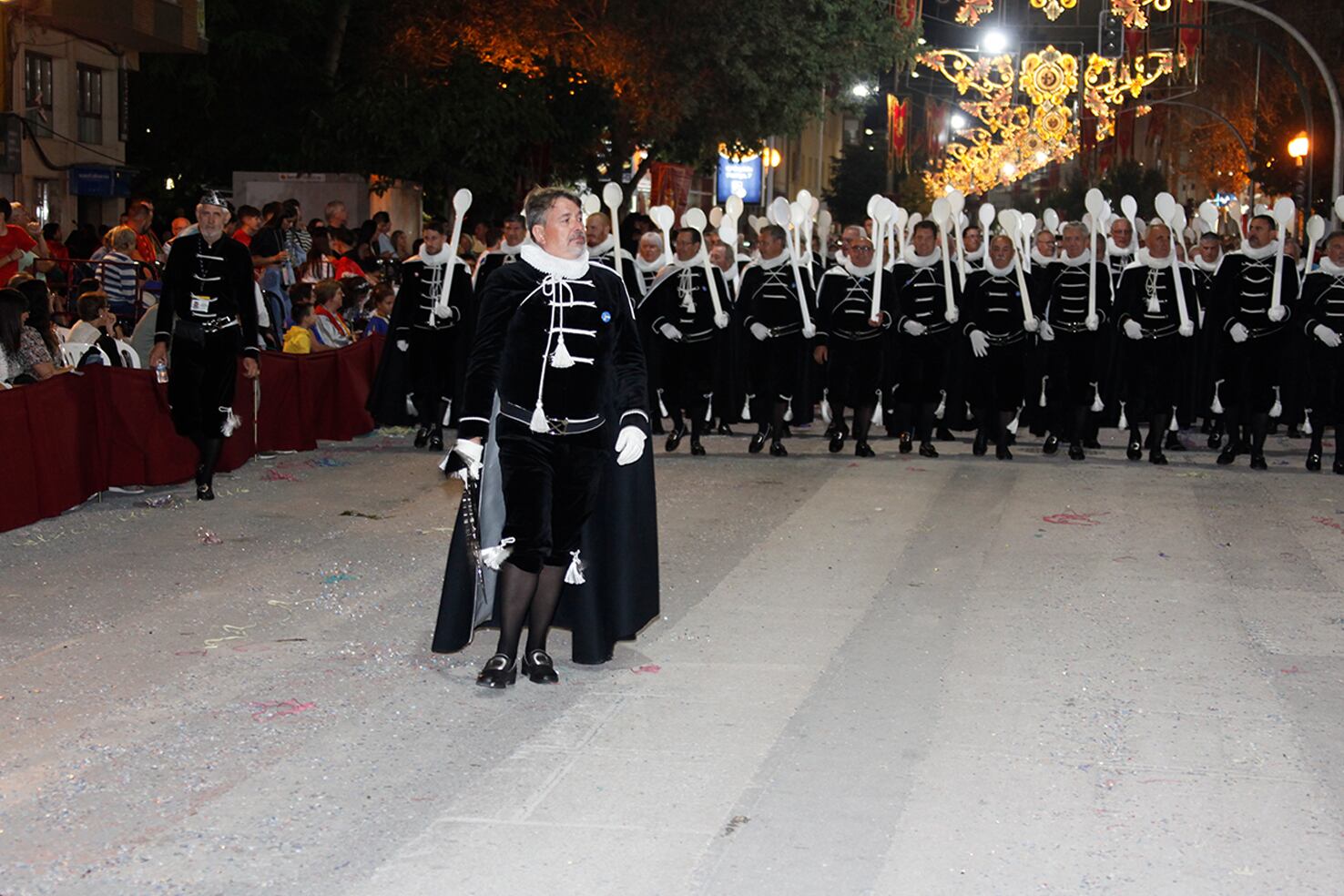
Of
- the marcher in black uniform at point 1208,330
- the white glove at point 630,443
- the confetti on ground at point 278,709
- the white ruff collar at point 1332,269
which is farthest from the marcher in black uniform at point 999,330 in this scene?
the confetti on ground at point 278,709

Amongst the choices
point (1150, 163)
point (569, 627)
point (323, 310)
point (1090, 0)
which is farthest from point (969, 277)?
point (1150, 163)

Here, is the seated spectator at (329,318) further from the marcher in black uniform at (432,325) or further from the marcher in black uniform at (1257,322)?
the marcher in black uniform at (1257,322)

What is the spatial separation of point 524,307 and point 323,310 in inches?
413

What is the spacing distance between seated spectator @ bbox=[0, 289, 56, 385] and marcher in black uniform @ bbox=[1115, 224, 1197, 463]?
8.89 metres

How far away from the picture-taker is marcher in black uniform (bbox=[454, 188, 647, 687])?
24.9ft

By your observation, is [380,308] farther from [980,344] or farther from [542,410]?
[542,410]

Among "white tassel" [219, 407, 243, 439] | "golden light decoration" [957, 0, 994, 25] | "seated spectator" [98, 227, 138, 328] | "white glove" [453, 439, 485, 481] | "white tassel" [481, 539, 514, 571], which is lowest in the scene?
"white tassel" [481, 539, 514, 571]

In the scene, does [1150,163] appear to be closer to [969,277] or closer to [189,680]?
[969,277]

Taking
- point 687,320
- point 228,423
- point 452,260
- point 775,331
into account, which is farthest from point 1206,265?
point 228,423

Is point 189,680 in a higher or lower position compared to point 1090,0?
lower

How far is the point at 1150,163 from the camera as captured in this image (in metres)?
98.4

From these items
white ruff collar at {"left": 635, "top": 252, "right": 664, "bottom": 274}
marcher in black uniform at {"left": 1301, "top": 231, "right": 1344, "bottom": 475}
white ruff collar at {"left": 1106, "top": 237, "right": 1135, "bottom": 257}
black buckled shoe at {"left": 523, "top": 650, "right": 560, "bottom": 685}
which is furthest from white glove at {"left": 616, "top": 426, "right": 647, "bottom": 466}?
white ruff collar at {"left": 1106, "top": 237, "right": 1135, "bottom": 257}

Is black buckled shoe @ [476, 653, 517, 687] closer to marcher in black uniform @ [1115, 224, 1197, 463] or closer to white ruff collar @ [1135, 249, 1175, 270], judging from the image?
marcher in black uniform @ [1115, 224, 1197, 463]

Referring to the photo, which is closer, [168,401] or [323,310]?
[168,401]
